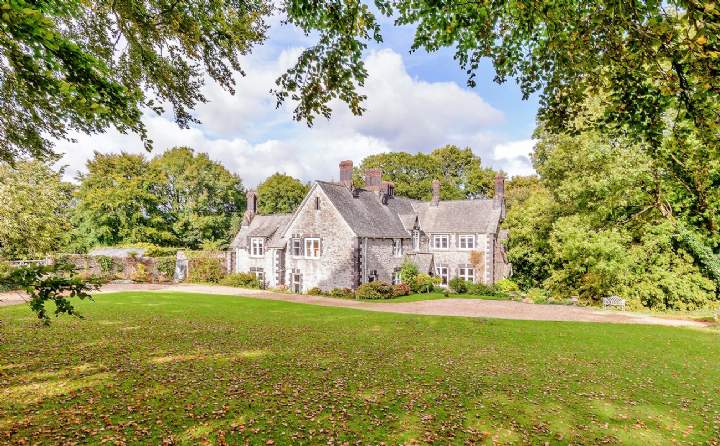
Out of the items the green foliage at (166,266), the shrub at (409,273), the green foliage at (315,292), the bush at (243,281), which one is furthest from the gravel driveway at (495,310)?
the green foliage at (166,266)

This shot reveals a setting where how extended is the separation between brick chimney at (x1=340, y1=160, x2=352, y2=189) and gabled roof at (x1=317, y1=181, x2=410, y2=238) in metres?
0.57

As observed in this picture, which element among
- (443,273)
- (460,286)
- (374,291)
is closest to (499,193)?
(443,273)

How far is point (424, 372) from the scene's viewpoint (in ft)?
39.4

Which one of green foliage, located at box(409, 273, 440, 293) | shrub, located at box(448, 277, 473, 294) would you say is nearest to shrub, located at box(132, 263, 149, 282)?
green foliage, located at box(409, 273, 440, 293)

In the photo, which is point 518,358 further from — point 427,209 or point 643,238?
point 427,209

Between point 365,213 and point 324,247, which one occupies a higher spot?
point 365,213

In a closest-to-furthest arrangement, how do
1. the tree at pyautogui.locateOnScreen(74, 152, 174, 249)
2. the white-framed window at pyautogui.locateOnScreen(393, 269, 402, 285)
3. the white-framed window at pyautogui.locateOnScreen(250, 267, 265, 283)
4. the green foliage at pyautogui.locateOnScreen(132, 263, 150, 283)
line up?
the white-framed window at pyautogui.locateOnScreen(393, 269, 402, 285)
the white-framed window at pyautogui.locateOnScreen(250, 267, 265, 283)
the green foliage at pyautogui.locateOnScreen(132, 263, 150, 283)
the tree at pyautogui.locateOnScreen(74, 152, 174, 249)

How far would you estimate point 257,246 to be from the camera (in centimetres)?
4553

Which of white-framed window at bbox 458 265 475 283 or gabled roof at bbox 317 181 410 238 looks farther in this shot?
white-framed window at bbox 458 265 475 283

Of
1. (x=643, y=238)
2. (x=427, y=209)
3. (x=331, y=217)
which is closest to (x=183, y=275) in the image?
(x=331, y=217)

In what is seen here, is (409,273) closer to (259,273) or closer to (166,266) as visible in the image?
(259,273)

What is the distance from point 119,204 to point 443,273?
44.0 m

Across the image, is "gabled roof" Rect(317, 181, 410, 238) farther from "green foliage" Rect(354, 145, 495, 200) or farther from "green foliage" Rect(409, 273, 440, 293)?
"green foliage" Rect(354, 145, 495, 200)

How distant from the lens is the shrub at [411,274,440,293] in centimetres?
3853
